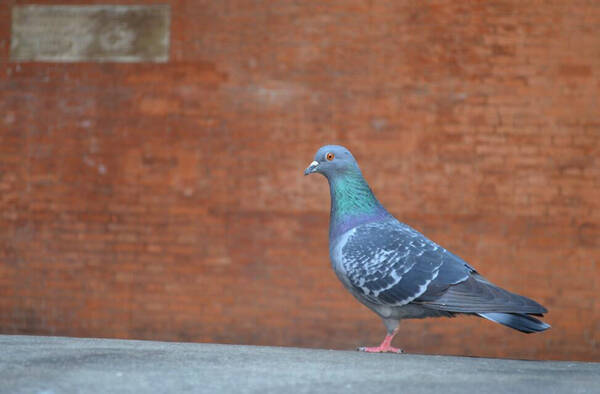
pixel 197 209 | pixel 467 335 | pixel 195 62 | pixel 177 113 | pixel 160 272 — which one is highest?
pixel 195 62

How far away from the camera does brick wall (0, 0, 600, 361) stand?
5.52m

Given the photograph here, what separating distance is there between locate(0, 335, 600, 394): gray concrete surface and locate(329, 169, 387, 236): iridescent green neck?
64 centimetres

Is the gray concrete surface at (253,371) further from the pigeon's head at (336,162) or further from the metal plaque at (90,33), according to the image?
the metal plaque at (90,33)

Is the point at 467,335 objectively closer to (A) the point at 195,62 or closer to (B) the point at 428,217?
(B) the point at 428,217

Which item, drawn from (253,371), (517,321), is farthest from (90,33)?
(517,321)

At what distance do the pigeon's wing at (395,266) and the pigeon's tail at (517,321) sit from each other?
0.23 meters

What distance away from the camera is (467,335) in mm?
5535

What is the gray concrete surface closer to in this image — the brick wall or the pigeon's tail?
the pigeon's tail

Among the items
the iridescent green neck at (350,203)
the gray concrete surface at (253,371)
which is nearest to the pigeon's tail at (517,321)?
the gray concrete surface at (253,371)

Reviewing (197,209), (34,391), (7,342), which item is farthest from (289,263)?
(34,391)

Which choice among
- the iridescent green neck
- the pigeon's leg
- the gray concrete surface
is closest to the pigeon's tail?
the gray concrete surface

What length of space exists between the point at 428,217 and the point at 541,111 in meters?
1.15

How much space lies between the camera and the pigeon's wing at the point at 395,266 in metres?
3.45

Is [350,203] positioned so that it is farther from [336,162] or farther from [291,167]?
[291,167]
